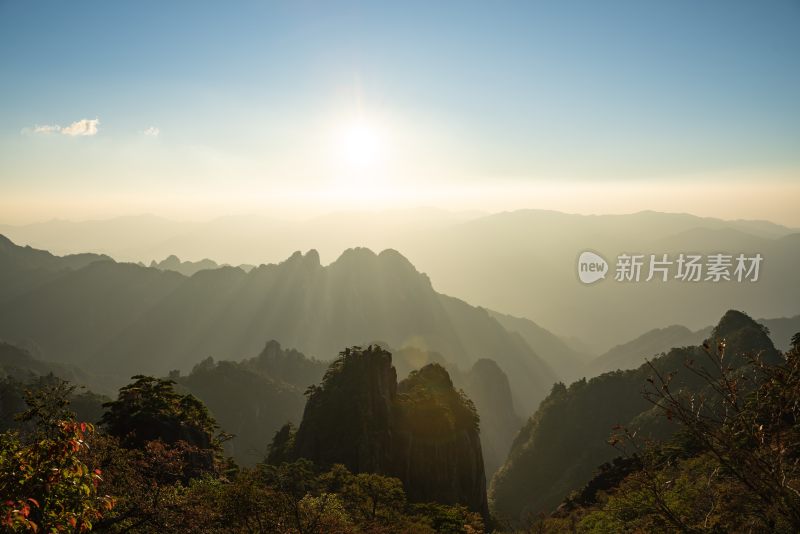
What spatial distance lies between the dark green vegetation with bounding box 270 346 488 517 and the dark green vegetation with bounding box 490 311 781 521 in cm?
3561

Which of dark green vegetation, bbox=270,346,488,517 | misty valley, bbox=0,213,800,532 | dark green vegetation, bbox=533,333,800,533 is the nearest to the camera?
dark green vegetation, bbox=533,333,800,533

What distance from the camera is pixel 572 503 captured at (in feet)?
156

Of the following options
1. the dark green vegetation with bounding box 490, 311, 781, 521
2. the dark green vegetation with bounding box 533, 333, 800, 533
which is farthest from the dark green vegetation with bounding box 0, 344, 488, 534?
the dark green vegetation with bounding box 490, 311, 781, 521

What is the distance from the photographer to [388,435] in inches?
2018

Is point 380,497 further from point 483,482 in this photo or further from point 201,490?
point 483,482

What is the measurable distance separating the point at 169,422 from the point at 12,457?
104ft

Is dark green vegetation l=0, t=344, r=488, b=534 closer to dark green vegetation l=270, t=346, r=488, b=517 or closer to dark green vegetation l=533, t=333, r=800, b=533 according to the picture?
dark green vegetation l=270, t=346, r=488, b=517

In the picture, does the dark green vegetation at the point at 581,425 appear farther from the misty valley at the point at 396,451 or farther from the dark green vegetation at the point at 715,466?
the dark green vegetation at the point at 715,466

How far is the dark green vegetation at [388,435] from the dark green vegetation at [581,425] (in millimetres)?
35607

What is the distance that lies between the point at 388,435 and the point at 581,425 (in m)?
69.4

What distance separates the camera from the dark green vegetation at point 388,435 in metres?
50.5

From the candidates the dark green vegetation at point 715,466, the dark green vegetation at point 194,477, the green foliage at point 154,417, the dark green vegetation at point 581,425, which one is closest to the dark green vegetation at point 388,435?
the dark green vegetation at point 194,477

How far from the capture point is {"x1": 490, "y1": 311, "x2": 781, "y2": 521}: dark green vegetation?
284 ft

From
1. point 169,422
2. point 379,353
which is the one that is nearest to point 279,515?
point 169,422
